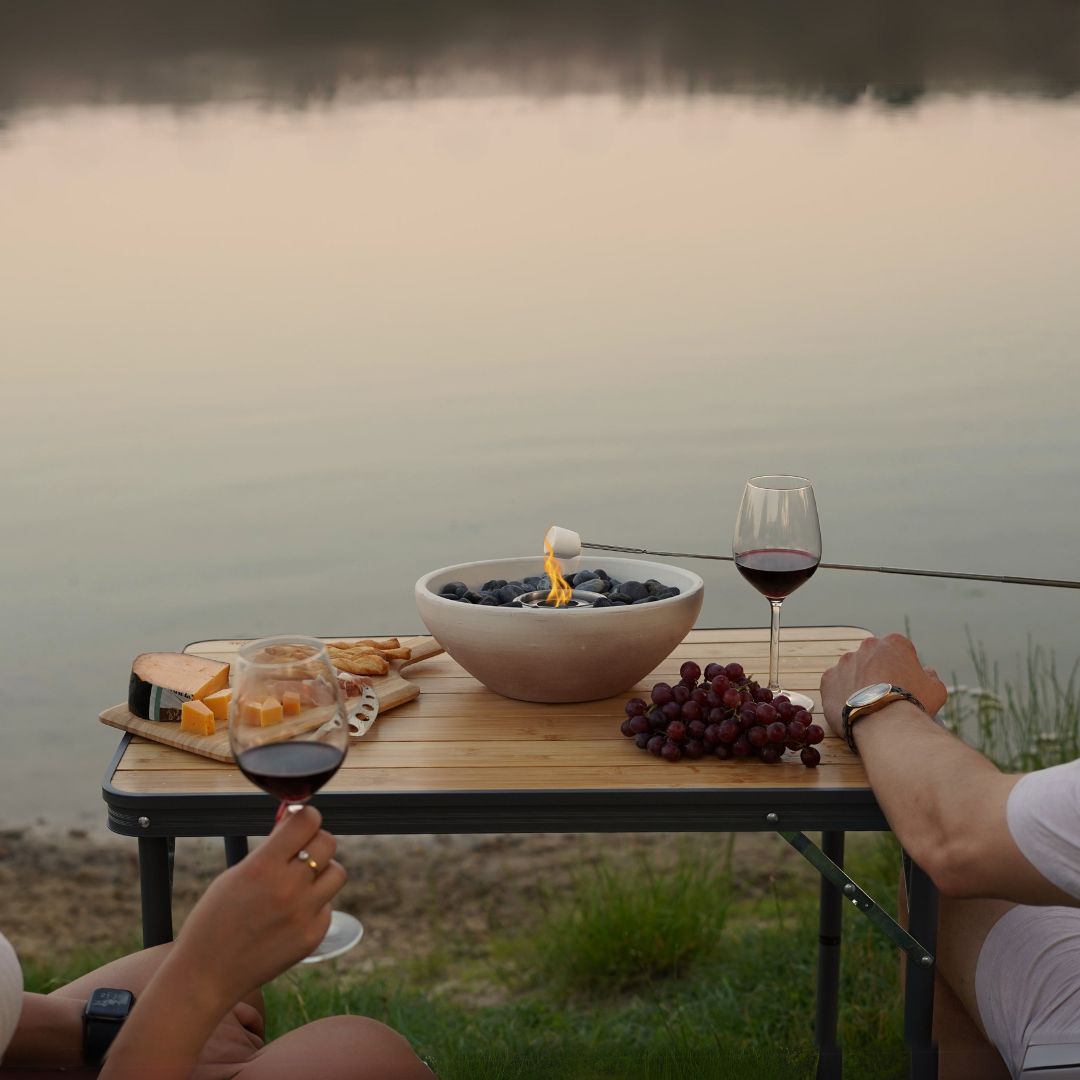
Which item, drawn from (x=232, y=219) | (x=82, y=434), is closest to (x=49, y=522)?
(x=82, y=434)

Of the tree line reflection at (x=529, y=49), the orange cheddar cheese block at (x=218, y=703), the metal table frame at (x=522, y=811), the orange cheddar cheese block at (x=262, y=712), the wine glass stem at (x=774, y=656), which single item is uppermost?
the tree line reflection at (x=529, y=49)

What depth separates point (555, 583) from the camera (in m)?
1.75

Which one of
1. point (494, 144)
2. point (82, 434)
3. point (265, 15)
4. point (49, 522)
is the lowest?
point (49, 522)

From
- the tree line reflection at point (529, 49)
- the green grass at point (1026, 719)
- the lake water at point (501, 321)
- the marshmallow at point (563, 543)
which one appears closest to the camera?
the marshmallow at point (563, 543)

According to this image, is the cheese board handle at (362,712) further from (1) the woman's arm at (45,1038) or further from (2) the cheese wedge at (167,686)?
(1) the woman's arm at (45,1038)

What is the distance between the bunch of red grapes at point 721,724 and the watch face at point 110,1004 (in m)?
0.65

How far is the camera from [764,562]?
1685mm

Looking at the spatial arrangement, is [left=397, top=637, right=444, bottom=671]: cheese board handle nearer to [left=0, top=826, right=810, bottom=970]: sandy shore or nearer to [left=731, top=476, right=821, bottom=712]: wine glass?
[left=731, top=476, right=821, bottom=712]: wine glass

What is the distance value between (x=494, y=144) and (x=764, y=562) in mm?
3227

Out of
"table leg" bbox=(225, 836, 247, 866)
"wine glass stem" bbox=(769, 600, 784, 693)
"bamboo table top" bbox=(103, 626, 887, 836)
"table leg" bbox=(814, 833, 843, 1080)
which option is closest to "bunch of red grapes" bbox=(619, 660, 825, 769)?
"bamboo table top" bbox=(103, 626, 887, 836)

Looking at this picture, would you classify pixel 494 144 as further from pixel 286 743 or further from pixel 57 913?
pixel 286 743

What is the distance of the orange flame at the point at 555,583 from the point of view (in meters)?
1.73

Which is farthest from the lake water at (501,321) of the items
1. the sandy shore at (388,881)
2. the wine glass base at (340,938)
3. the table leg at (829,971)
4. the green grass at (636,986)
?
the wine glass base at (340,938)

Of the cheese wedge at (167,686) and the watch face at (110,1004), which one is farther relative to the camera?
the cheese wedge at (167,686)
